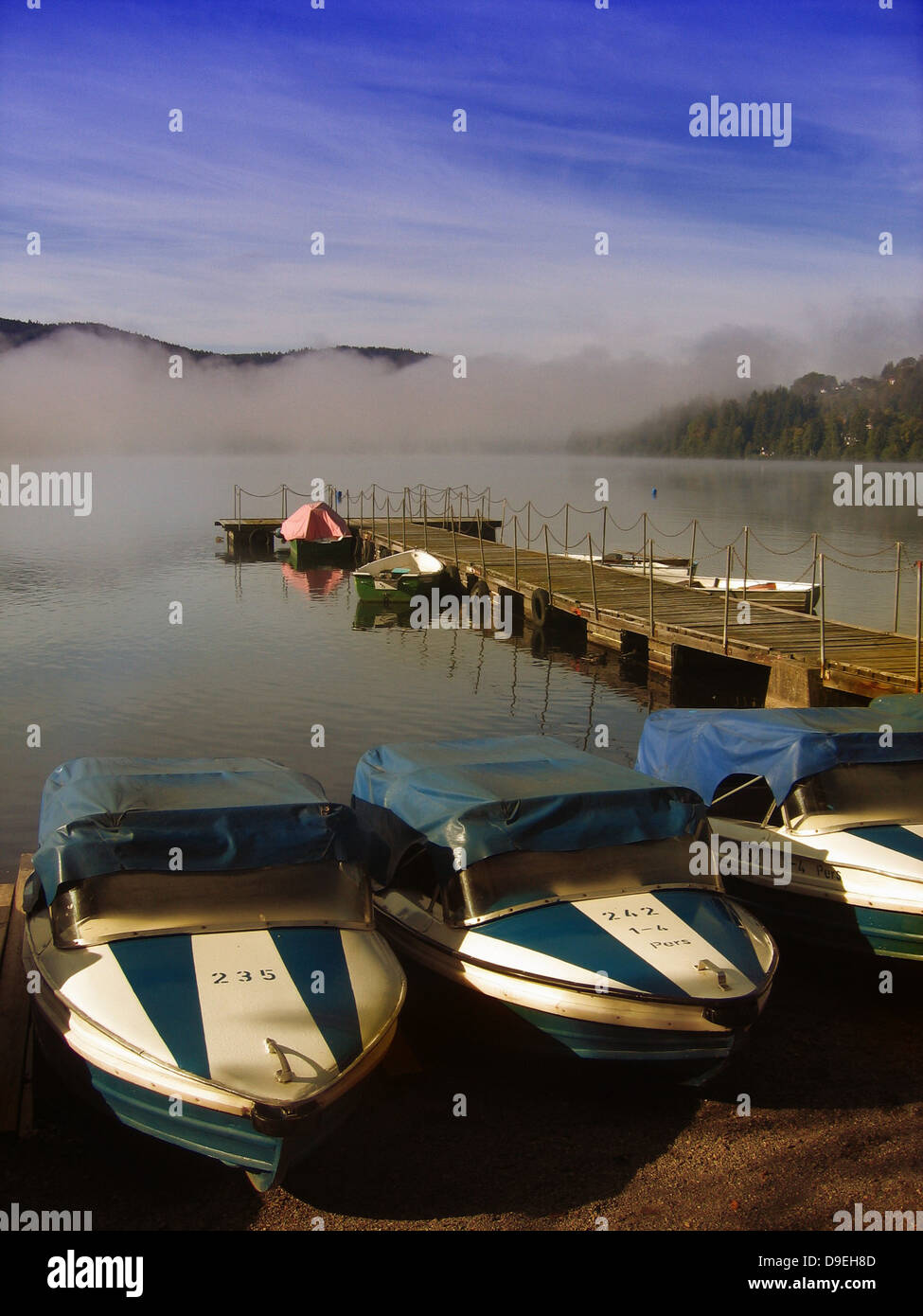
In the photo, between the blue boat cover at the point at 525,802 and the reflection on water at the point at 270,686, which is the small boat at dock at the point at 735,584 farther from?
the blue boat cover at the point at 525,802

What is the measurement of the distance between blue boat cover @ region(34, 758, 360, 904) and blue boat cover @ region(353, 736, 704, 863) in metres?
0.90

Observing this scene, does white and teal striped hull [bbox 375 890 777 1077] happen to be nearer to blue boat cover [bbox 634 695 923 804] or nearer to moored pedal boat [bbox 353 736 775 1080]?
moored pedal boat [bbox 353 736 775 1080]

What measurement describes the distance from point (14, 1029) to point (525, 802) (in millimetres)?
4569

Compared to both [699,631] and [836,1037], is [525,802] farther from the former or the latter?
[699,631]

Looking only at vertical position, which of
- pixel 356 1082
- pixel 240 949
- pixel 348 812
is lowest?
pixel 356 1082

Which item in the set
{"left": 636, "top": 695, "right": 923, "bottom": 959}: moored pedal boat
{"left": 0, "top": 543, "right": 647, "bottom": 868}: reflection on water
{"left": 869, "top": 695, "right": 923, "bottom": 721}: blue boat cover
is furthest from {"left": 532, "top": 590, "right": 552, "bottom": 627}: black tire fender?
{"left": 636, "top": 695, "right": 923, "bottom": 959}: moored pedal boat

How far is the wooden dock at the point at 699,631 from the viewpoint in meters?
21.5

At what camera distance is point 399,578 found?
41.4 m

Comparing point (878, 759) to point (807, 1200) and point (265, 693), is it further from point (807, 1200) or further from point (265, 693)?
point (265, 693)

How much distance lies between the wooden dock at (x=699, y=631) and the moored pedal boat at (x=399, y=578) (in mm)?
1239

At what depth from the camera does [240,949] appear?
8523 millimetres
